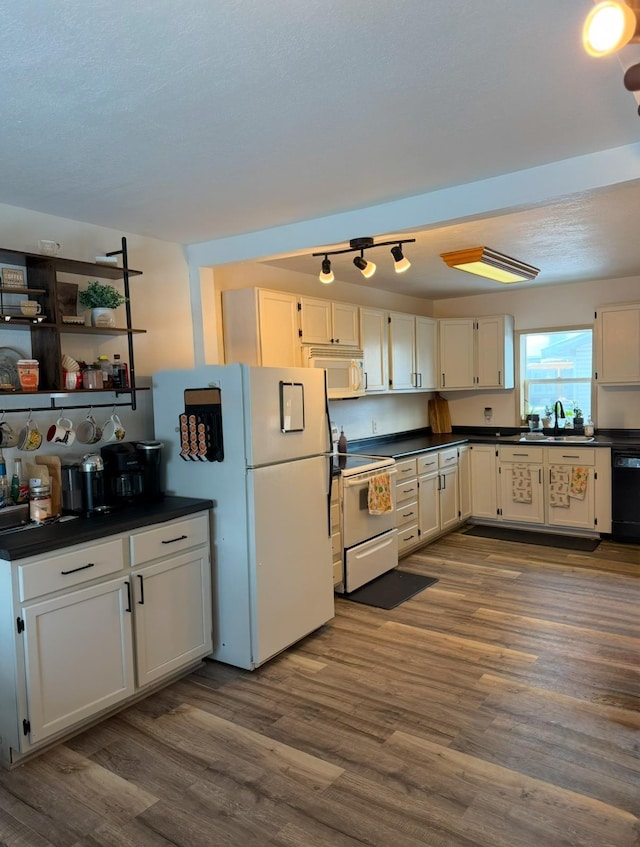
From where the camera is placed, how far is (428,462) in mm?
5254

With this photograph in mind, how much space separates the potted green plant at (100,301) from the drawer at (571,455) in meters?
4.01

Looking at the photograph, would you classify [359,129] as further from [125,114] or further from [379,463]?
[379,463]

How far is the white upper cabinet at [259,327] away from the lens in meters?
3.99

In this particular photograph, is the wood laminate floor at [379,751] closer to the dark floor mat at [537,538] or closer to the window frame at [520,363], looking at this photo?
the dark floor mat at [537,538]

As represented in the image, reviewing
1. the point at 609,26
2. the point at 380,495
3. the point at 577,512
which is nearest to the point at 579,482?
the point at 577,512

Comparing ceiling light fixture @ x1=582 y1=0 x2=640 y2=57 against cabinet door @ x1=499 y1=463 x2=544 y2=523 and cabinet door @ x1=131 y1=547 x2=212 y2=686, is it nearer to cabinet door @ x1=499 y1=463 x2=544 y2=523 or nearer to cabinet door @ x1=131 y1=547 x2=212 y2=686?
cabinet door @ x1=131 y1=547 x2=212 y2=686

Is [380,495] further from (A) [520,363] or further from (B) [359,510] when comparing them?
(A) [520,363]

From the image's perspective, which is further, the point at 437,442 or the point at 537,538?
the point at 437,442

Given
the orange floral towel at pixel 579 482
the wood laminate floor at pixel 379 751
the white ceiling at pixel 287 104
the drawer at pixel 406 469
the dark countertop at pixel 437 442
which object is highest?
the white ceiling at pixel 287 104

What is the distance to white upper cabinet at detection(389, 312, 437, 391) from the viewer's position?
17.9ft

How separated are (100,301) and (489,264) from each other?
2.67 m

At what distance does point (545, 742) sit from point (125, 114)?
2.88m

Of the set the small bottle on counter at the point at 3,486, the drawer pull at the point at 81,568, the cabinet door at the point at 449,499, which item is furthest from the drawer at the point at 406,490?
the small bottle on counter at the point at 3,486

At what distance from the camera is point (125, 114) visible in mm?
2037
